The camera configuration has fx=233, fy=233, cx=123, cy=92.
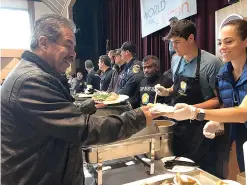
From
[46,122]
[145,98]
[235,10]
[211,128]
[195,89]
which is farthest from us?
[145,98]

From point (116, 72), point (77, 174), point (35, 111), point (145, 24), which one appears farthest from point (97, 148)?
point (145, 24)

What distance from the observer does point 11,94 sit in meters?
0.76

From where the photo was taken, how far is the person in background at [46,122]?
754 millimetres

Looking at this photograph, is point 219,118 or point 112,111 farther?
point 112,111

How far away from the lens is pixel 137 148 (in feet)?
3.40

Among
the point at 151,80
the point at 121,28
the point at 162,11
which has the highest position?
the point at 121,28

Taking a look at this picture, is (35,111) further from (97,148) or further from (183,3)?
(183,3)

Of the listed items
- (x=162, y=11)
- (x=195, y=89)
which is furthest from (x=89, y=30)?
(x=195, y=89)

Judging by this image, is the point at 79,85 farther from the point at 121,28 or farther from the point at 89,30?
the point at 89,30

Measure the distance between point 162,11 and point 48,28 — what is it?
2.48m

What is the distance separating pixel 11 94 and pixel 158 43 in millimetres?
3180

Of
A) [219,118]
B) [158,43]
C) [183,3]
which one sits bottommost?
[219,118]

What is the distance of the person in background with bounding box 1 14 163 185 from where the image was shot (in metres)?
0.75

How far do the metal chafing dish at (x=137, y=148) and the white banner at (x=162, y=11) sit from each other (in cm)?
193
